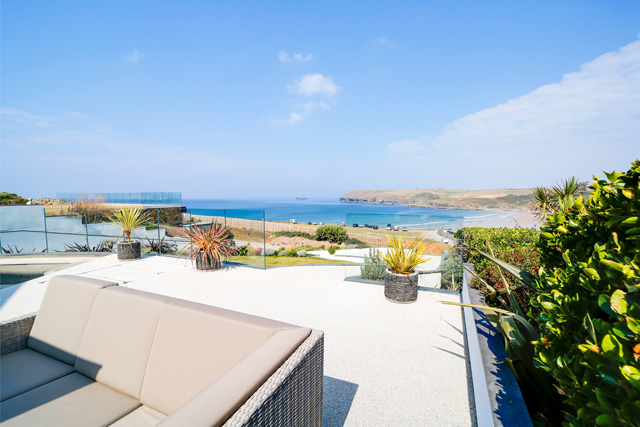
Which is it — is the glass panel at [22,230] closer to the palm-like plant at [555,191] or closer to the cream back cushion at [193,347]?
the cream back cushion at [193,347]

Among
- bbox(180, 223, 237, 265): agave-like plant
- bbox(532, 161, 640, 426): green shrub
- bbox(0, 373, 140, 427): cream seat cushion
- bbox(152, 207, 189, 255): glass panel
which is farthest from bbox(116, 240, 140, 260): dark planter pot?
bbox(532, 161, 640, 426): green shrub

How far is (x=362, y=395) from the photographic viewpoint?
6.63 feet

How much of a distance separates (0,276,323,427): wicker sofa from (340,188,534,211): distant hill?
348 inches

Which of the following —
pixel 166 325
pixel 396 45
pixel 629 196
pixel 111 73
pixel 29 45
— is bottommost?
pixel 166 325

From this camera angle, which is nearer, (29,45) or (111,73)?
(29,45)

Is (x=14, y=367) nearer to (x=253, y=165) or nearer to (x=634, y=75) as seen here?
(x=634, y=75)

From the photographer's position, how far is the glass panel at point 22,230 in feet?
19.8

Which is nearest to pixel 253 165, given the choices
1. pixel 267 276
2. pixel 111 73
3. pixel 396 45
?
pixel 111 73

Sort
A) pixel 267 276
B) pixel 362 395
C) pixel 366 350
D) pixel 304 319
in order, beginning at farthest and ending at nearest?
pixel 267 276
pixel 304 319
pixel 366 350
pixel 362 395

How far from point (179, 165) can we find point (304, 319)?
44594 mm

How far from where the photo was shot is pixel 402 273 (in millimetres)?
3922

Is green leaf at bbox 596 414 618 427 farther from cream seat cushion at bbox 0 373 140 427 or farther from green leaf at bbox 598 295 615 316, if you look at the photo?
cream seat cushion at bbox 0 373 140 427

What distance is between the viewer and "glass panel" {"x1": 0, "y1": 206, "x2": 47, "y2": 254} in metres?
6.03

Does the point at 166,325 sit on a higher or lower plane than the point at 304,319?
higher
